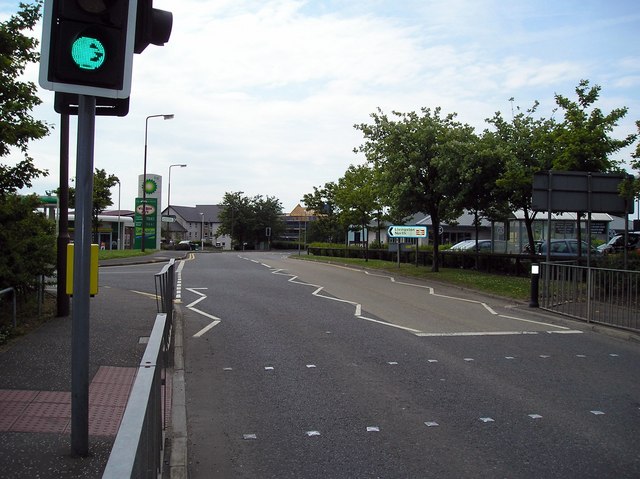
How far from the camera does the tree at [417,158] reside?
2342cm

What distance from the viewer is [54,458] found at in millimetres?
4094

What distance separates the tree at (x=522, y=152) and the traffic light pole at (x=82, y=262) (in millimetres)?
17366

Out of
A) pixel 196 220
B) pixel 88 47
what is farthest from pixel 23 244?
pixel 196 220

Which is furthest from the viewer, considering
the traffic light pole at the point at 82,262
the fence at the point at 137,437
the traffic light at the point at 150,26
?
the traffic light at the point at 150,26

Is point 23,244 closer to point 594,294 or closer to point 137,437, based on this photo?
point 137,437

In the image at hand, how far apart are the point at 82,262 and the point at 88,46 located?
1.36 meters

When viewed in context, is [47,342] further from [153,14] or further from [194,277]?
[194,277]

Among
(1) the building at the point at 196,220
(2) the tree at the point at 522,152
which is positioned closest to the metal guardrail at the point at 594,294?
(2) the tree at the point at 522,152

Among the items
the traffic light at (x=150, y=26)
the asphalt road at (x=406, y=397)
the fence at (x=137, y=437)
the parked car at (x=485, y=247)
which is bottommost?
the asphalt road at (x=406, y=397)

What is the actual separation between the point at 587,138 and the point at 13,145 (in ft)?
50.0

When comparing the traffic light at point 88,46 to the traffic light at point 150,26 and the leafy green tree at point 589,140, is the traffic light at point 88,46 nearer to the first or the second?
the traffic light at point 150,26

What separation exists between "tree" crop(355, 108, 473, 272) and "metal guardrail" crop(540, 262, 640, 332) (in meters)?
9.77

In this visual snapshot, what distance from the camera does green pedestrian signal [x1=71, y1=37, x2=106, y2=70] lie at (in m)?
3.57

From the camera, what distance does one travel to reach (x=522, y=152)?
21.2m
